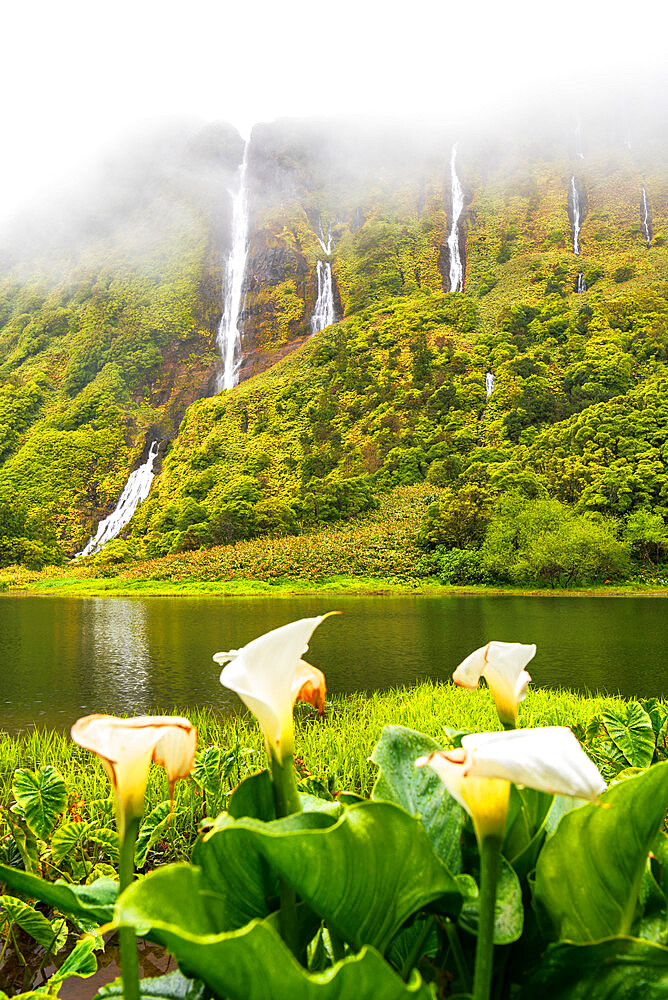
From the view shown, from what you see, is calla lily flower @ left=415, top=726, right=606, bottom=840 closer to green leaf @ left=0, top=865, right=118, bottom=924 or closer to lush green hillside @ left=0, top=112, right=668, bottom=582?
green leaf @ left=0, top=865, right=118, bottom=924

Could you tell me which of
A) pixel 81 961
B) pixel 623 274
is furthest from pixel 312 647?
pixel 623 274

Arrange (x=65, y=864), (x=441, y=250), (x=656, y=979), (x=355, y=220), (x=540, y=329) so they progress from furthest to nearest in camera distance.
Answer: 1. (x=355, y=220)
2. (x=441, y=250)
3. (x=540, y=329)
4. (x=65, y=864)
5. (x=656, y=979)

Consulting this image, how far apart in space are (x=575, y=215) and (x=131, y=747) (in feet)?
179

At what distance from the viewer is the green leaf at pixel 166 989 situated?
696 mm

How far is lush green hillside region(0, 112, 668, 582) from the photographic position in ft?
82.9

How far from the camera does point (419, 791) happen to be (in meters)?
0.83

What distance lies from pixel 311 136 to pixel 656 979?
257ft

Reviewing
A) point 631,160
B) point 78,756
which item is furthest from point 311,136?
point 78,756

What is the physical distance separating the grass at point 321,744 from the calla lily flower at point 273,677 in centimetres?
116

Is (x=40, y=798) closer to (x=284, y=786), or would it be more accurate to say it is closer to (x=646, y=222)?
(x=284, y=786)

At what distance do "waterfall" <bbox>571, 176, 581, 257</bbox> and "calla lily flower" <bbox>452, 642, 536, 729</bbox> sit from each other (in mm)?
48385

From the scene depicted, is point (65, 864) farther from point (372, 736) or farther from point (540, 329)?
point (540, 329)

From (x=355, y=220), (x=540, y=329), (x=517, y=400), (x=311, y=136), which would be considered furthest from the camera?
(x=311, y=136)

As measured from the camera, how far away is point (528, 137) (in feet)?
194
